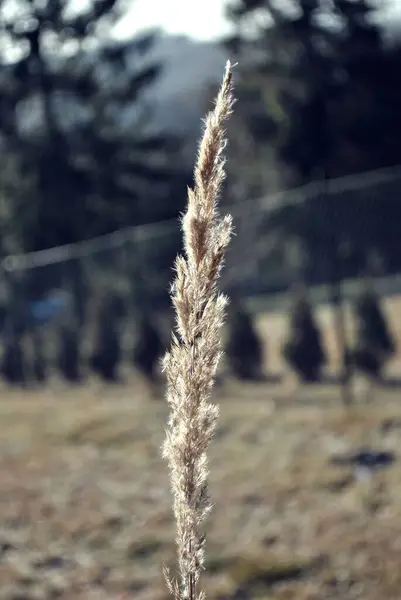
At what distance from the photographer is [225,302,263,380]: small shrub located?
10781 millimetres

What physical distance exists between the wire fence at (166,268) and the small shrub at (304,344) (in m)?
0.18

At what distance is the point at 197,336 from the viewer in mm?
1578

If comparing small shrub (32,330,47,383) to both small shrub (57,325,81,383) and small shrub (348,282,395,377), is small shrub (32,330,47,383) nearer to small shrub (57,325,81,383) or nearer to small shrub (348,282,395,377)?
small shrub (57,325,81,383)

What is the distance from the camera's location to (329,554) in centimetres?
577

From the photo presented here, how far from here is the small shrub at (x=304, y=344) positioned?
990 centimetres

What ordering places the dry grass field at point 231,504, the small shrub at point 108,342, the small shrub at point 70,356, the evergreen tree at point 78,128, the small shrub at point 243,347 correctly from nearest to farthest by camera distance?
the dry grass field at point 231,504 < the small shrub at point 243,347 < the small shrub at point 108,342 < the small shrub at point 70,356 < the evergreen tree at point 78,128

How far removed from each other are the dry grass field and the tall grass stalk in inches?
155

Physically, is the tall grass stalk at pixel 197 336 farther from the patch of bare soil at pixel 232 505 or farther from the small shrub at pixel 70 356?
the small shrub at pixel 70 356

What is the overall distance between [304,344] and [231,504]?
337cm

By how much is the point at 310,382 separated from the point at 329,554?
4.16 meters

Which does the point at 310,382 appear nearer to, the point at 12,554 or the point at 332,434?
the point at 332,434

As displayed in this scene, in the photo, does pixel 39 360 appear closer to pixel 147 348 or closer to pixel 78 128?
pixel 147 348

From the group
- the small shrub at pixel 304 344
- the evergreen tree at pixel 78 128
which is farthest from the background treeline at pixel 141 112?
the small shrub at pixel 304 344

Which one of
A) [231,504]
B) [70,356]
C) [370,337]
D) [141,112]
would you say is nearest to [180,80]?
[141,112]
